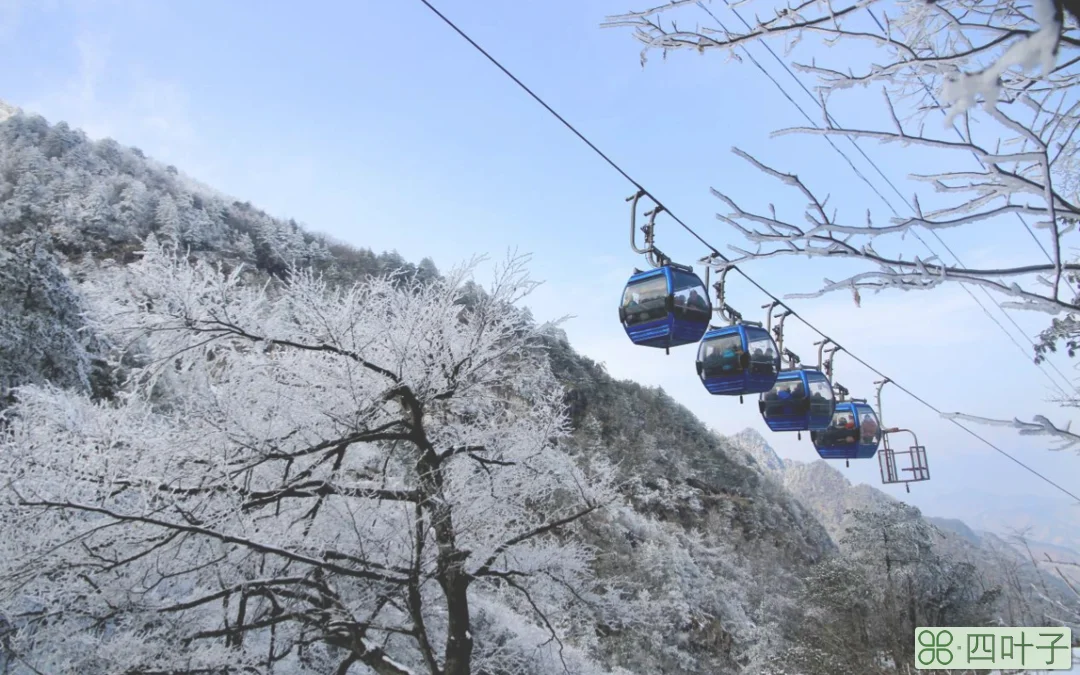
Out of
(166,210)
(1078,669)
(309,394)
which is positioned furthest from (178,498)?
(166,210)

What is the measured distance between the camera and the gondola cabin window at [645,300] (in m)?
4.86

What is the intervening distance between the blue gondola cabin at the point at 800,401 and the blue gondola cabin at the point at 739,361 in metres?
Result: 1.27

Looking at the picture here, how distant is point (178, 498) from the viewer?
4867mm

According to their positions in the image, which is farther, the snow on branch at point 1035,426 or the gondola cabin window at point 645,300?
the gondola cabin window at point 645,300

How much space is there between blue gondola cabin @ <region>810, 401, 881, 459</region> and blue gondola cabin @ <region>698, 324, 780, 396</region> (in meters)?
3.22

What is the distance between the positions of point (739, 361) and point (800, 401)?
1.81 meters

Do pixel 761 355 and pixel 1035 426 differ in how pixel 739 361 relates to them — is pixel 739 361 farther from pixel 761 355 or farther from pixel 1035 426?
pixel 1035 426

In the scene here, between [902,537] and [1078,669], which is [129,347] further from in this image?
[902,537]

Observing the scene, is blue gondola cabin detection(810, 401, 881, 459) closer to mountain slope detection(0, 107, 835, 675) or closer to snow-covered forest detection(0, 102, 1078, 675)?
snow-covered forest detection(0, 102, 1078, 675)

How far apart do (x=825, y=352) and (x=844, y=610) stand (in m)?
10.6

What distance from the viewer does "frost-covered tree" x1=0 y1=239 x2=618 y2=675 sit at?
4836 millimetres

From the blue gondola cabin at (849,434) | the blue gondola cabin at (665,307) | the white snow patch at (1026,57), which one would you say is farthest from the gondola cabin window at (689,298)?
the blue gondola cabin at (849,434)

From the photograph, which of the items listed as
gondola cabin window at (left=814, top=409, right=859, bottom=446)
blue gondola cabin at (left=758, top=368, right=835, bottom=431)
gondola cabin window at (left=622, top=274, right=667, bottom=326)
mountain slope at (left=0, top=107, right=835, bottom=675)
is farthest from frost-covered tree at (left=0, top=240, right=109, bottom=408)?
gondola cabin window at (left=814, top=409, right=859, bottom=446)

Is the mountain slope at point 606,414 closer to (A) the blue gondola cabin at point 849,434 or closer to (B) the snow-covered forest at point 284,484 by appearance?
(B) the snow-covered forest at point 284,484
